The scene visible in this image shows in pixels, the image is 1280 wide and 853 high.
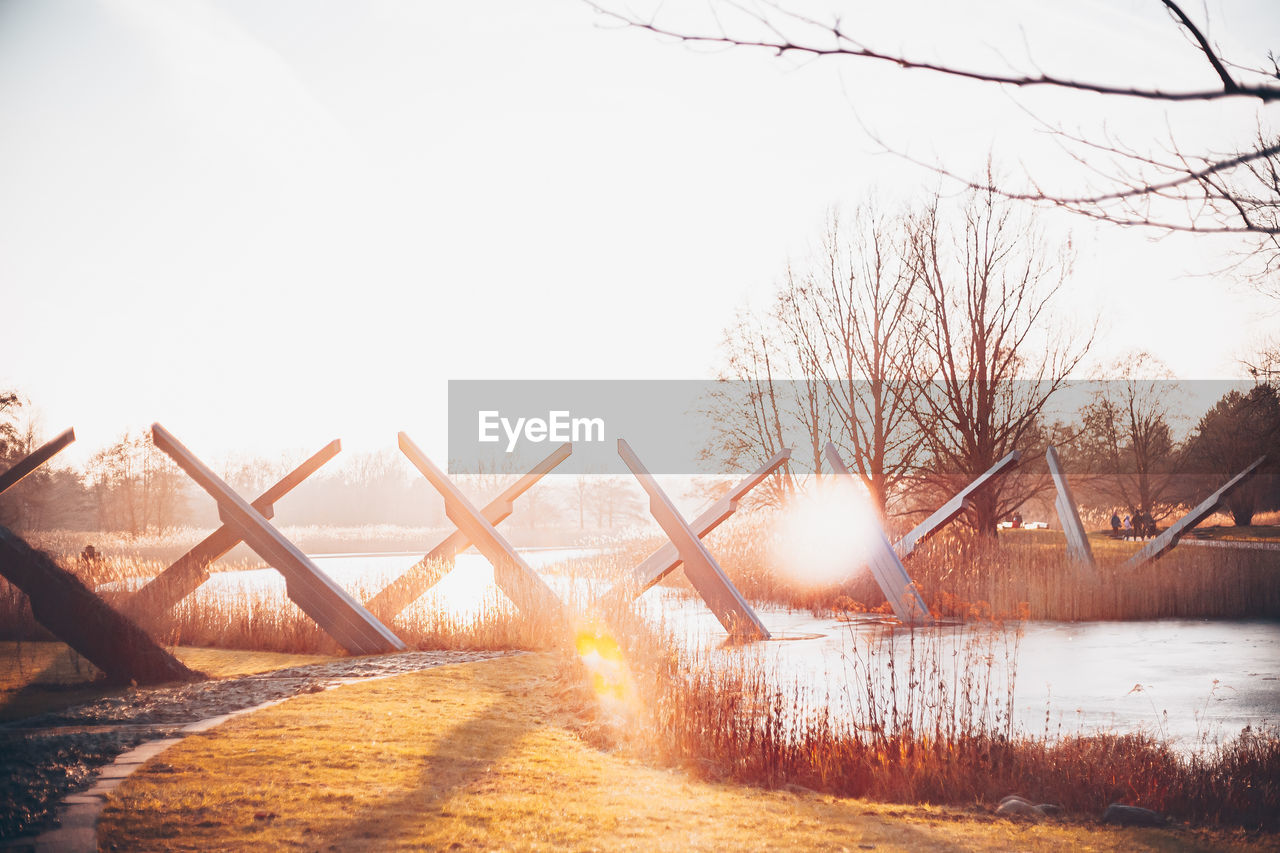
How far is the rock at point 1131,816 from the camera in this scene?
427 cm

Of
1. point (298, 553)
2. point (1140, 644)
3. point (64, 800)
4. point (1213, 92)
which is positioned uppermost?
point (1213, 92)

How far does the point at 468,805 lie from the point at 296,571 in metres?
4.70

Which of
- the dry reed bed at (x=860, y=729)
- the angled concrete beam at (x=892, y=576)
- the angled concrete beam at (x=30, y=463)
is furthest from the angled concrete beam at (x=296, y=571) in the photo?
the angled concrete beam at (x=892, y=576)

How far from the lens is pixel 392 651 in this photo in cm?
857

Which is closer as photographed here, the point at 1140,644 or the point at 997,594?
the point at 1140,644

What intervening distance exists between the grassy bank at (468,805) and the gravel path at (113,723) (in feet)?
0.93

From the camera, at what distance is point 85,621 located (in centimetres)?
689

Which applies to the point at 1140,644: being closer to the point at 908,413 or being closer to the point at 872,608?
the point at 872,608

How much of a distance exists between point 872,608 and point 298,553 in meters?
9.17

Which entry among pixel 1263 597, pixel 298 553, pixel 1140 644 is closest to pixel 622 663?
pixel 298 553

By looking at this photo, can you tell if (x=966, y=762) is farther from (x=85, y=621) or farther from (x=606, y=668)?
(x=85, y=621)

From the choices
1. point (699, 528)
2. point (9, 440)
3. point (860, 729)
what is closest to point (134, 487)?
point (9, 440)

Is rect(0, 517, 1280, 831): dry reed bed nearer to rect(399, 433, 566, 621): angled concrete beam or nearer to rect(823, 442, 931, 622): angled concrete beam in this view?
rect(399, 433, 566, 621): angled concrete beam

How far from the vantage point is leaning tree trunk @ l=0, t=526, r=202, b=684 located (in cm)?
665
